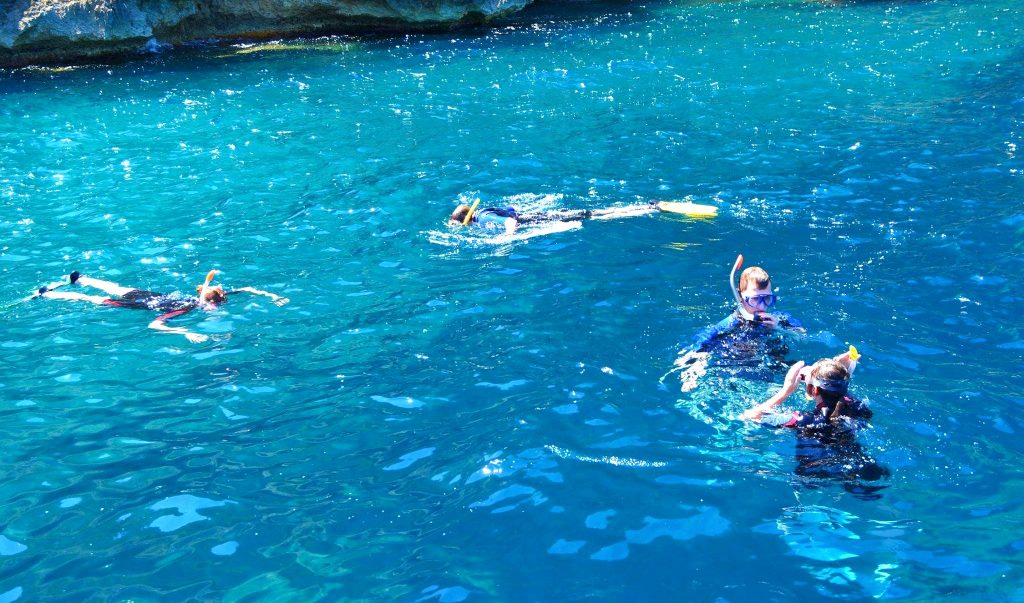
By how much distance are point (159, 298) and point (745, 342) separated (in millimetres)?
5759

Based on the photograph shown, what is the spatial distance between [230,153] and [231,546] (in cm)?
952

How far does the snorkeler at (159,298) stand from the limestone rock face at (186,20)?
1253cm

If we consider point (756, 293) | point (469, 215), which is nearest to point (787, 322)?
point (756, 293)

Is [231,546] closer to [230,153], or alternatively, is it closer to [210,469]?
[210,469]

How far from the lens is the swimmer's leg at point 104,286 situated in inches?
349

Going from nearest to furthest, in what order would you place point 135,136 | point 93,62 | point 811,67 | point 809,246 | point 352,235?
point 809,246 → point 352,235 → point 135,136 → point 811,67 → point 93,62

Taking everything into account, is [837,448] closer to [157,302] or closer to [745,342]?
[745,342]

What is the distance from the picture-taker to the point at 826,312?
7625 mm

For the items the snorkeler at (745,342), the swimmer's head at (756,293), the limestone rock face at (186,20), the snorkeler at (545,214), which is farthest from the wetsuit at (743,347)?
the limestone rock face at (186,20)

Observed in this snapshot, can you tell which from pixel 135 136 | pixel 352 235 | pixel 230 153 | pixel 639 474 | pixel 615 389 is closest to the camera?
pixel 639 474

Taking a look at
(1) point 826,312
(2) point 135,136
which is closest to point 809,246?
(1) point 826,312

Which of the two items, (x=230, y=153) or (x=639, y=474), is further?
(x=230, y=153)

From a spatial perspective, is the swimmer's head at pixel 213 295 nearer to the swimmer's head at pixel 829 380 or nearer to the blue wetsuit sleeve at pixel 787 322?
the blue wetsuit sleeve at pixel 787 322

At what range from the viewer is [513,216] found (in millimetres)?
10094
